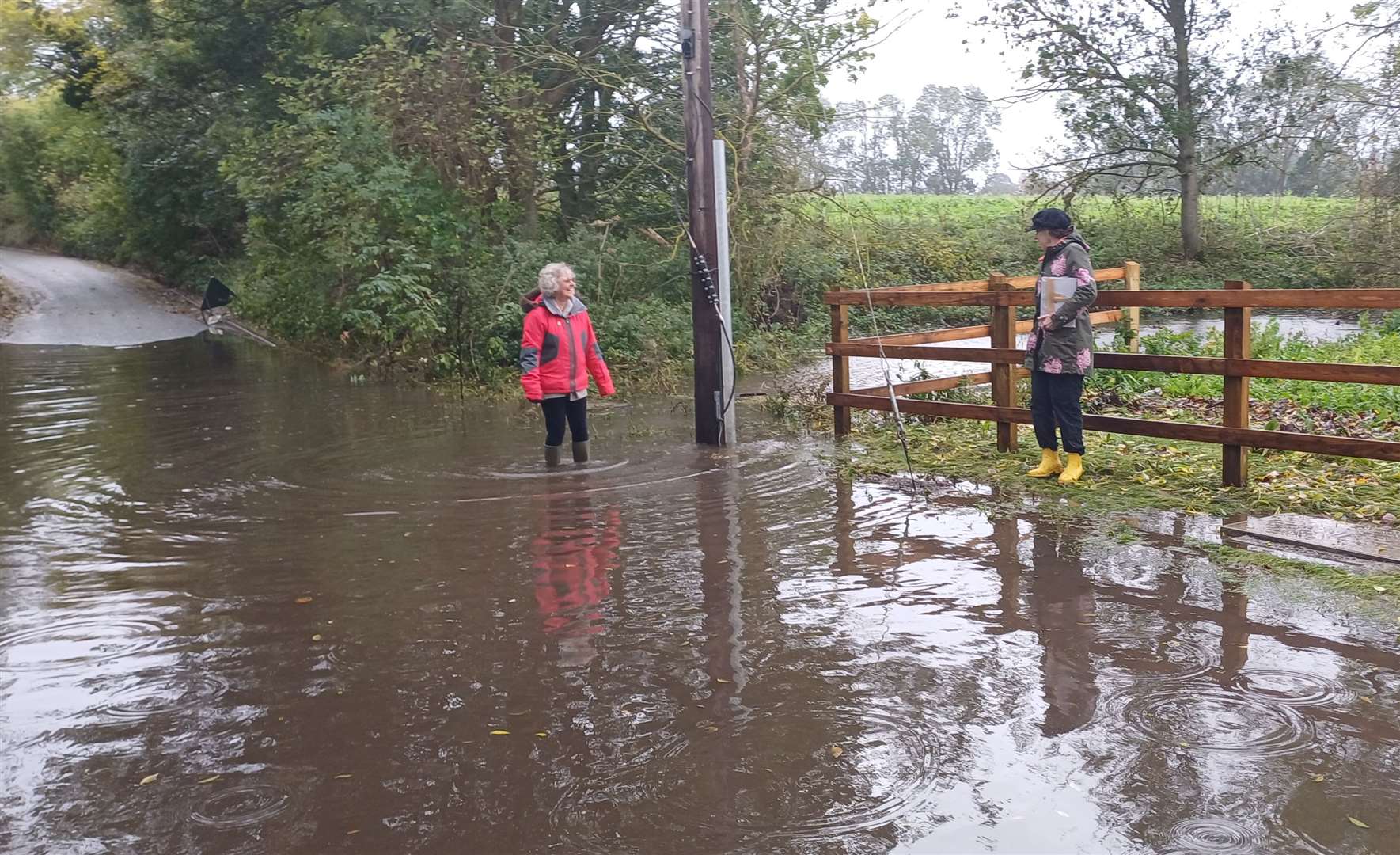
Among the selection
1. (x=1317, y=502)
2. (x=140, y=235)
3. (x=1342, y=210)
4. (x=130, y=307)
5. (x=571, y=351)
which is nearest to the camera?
(x=1317, y=502)

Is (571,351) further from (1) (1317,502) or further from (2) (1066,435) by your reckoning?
(1) (1317,502)

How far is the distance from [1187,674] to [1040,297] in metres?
4.12

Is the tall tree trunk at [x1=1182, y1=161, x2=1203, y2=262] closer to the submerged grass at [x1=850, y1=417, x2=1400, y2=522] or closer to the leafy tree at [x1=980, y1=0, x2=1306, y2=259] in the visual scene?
the leafy tree at [x1=980, y1=0, x2=1306, y2=259]

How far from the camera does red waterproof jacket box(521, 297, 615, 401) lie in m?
9.88

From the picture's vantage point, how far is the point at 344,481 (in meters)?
10.1

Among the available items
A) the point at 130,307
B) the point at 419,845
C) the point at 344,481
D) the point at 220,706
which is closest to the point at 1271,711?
the point at 419,845

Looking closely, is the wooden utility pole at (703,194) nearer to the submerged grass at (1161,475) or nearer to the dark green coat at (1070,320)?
the submerged grass at (1161,475)

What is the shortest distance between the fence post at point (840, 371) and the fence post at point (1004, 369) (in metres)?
1.54

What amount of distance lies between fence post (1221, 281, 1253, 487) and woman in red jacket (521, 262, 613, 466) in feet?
16.2

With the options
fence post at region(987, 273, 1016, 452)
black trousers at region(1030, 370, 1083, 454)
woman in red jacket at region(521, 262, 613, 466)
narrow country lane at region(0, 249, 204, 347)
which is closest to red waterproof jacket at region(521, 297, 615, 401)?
woman in red jacket at region(521, 262, 613, 466)

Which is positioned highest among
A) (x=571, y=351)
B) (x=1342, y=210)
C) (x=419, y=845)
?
(x=1342, y=210)

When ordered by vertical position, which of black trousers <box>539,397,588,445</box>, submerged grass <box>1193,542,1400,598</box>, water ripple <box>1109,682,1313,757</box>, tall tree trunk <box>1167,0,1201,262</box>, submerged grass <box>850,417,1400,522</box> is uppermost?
tall tree trunk <box>1167,0,1201,262</box>

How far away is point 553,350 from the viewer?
9992 mm

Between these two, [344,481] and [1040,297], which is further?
[344,481]
